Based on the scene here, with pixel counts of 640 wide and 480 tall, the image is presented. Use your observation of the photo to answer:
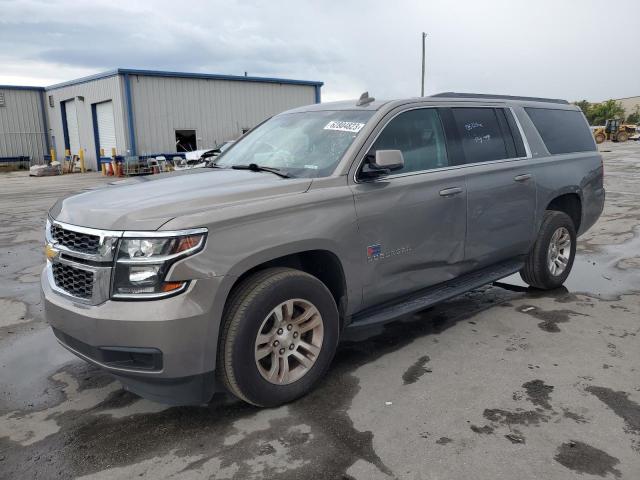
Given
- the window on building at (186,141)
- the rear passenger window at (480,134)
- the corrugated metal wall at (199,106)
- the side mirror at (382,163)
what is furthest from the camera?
the window on building at (186,141)

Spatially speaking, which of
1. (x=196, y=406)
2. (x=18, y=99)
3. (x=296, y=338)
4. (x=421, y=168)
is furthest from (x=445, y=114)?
(x=18, y=99)

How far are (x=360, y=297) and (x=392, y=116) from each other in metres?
1.37

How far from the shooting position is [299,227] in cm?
324

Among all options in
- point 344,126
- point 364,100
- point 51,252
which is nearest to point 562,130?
point 364,100

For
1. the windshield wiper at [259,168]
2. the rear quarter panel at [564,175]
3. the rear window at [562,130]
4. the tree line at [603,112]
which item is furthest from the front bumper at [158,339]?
the tree line at [603,112]

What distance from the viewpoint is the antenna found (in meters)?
4.25

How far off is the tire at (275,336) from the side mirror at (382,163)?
868 mm

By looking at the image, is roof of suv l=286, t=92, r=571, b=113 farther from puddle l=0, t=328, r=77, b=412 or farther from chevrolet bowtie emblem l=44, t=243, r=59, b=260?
puddle l=0, t=328, r=77, b=412

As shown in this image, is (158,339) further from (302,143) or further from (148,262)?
(302,143)

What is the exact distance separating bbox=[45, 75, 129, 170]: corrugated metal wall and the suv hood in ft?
81.7

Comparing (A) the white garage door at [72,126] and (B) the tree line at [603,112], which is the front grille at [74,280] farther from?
(B) the tree line at [603,112]

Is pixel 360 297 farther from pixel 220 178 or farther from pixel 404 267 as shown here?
pixel 220 178

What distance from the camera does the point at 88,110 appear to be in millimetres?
29969

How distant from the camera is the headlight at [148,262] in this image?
2.77 m
